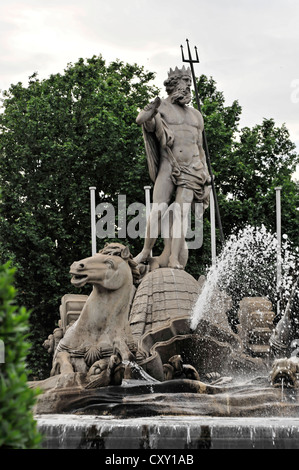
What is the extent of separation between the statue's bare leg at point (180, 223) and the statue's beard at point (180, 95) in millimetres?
1444

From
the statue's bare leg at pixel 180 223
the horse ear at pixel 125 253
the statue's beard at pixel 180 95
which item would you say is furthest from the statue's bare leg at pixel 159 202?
the horse ear at pixel 125 253

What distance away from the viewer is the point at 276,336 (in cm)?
1185

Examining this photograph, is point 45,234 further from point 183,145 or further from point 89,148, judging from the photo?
point 183,145

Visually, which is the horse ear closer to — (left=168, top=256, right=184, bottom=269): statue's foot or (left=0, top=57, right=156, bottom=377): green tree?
(left=168, top=256, right=184, bottom=269): statue's foot

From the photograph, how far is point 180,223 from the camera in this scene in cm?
1348

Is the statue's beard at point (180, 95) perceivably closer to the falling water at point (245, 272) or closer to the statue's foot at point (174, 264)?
the statue's foot at point (174, 264)

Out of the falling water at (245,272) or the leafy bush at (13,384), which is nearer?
the leafy bush at (13,384)

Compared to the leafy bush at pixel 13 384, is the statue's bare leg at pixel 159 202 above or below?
above

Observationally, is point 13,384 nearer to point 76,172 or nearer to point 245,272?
point 245,272

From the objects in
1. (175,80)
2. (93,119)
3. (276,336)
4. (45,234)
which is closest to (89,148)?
(93,119)

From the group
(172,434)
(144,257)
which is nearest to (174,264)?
(144,257)

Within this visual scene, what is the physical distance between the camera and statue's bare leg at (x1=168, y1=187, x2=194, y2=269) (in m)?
13.4

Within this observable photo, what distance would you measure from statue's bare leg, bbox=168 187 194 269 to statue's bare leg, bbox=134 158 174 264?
0.18 meters

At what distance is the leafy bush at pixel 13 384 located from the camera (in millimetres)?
3734
